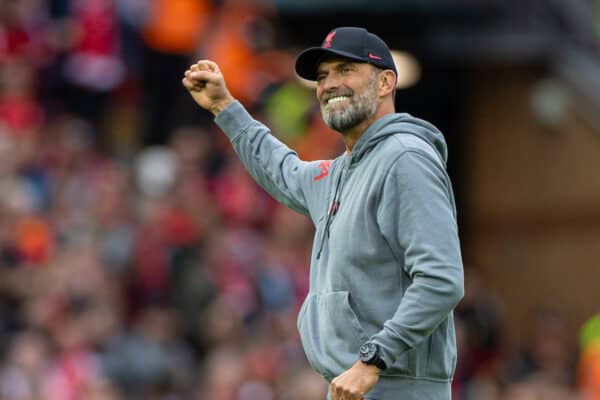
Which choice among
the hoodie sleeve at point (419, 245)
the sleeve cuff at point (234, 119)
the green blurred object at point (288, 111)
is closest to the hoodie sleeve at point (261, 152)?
the sleeve cuff at point (234, 119)

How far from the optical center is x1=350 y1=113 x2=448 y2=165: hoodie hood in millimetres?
4789

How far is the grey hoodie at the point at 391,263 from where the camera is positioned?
4.39m

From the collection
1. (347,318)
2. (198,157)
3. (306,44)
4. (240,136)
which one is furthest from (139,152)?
(347,318)

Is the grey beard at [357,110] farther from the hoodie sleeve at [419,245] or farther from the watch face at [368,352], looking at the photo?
the watch face at [368,352]

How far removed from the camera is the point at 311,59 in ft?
16.2

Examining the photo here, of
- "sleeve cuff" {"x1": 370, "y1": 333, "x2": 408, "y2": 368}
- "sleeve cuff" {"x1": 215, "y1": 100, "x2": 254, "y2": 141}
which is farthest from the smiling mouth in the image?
"sleeve cuff" {"x1": 370, "y1": 333, "x2": 408, "y2": 368}

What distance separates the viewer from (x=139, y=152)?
14.1 metres

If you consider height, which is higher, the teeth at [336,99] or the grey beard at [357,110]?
the teeth at [336,99]

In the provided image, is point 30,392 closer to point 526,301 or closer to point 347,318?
point 347,318

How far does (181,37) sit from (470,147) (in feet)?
16.3

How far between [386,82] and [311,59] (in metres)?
0.30

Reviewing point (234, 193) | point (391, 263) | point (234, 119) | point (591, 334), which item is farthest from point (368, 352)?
point (591, 334)

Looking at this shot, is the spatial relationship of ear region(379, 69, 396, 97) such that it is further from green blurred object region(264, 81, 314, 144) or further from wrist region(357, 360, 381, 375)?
green blurred object region(264, 81, 314, 144)

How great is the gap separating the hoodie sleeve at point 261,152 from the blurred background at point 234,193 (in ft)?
15.6
